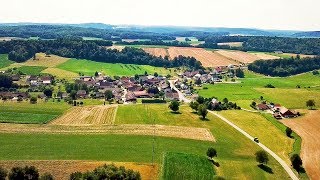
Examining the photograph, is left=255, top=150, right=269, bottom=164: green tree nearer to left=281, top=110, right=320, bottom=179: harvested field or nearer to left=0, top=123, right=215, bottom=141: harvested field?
left=281, top=110, right=320, bottom=179: harvested field

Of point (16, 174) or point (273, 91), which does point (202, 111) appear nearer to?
point (273, 91)

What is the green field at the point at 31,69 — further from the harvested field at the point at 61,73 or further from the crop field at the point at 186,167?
the crop field at the point at 186,167

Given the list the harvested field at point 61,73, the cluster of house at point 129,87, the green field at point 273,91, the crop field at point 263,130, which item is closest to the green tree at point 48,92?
the cluster of house at point 129,87

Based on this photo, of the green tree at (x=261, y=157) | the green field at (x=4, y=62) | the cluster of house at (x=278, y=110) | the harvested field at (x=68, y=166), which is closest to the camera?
the harvested field at (x=68, y=166)

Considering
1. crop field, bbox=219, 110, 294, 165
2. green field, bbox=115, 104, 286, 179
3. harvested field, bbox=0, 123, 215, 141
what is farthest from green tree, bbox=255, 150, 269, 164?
harvested field, bbox=0, 123, 215, 141

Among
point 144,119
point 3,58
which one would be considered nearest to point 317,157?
point 144,119

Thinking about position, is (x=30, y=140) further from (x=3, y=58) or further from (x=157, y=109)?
(x=3, y=58)
